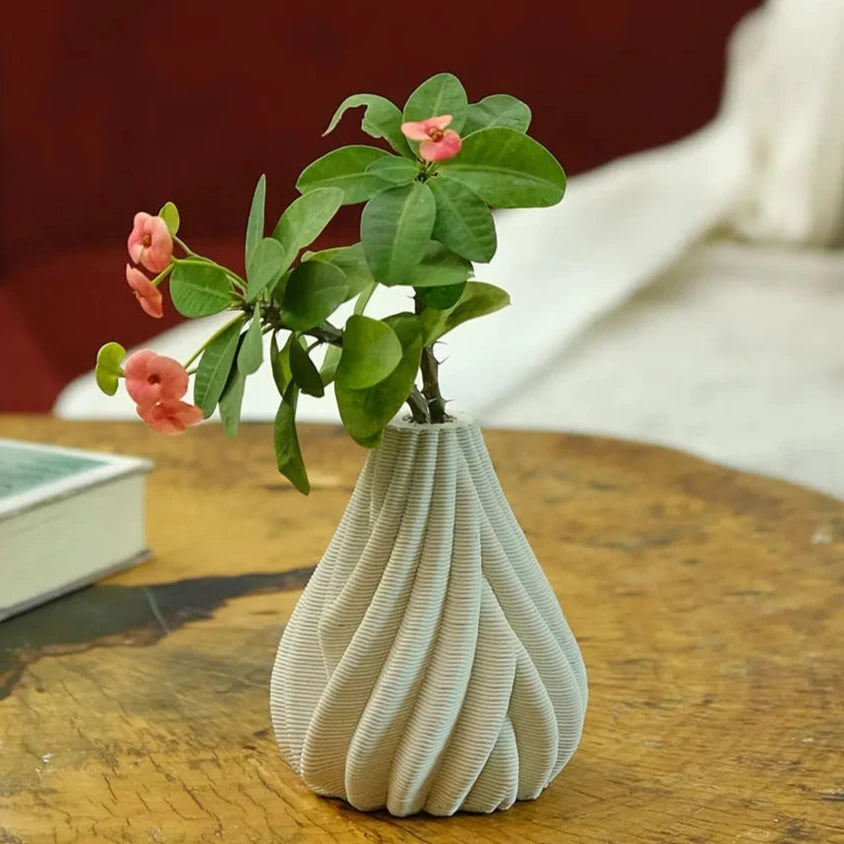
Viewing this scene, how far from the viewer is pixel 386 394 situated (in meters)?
0.48

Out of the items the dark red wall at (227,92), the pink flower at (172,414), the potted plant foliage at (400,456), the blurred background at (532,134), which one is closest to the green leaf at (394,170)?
the potted plant foliage at (400,456)

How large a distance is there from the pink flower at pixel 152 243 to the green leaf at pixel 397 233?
0.25 feet

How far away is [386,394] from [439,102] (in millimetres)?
104

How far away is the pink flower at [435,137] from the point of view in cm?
46

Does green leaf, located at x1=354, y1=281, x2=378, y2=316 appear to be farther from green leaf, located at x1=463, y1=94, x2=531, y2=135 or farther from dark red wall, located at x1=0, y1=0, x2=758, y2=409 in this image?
dark red wall, located at x1=0, y1=0, x2=758, y2=409

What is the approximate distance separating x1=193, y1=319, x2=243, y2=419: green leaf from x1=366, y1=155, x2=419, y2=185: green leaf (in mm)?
69

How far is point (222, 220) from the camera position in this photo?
2166mm

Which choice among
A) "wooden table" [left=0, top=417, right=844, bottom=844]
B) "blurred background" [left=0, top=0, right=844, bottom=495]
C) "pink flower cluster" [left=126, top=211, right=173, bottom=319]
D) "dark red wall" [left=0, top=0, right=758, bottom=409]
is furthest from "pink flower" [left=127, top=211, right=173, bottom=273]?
"dark red wall" [left=0, top=0, right=758, bottom=409]

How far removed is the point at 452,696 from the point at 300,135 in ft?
5.62

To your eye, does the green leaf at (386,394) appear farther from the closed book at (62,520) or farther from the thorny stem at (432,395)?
the closed book at (62,520)

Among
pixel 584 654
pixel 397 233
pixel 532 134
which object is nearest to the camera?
pixel 397 233

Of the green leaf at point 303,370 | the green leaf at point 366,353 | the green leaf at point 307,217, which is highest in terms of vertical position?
the green leaf at point 307,217

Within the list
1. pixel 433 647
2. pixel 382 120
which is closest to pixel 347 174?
pixel 382 120

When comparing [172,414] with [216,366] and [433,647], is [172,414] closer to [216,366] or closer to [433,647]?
[216,366]
